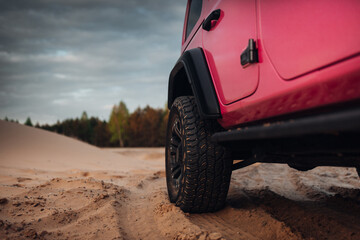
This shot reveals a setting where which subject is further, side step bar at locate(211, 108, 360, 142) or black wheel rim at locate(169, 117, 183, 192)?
black wheel rim at locate(169, 117, 183, 192)

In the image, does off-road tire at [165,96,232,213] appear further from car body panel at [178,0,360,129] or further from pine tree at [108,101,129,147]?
pine tree at [108,101,129,147]

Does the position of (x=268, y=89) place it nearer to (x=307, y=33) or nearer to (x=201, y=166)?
(x=307, y=33)

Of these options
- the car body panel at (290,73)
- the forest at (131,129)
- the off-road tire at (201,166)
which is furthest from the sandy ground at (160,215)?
the forest at (131,129)

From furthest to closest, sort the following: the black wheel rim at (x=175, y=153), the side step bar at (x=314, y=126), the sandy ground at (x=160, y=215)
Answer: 1. the black wheel rim at (x=175, y=153)
2. the sandy ground at (x=160, y=215)
3. the side step bar at (x=314, y=126)

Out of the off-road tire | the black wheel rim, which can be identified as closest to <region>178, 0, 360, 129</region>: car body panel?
the off-road tire

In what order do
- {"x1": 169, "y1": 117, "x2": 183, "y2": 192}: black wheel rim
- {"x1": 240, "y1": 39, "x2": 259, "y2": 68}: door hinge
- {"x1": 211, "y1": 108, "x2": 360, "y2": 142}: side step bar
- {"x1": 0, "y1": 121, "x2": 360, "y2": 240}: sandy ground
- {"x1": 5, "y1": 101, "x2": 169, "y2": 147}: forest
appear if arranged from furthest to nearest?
{"x1": 5, "y1": 101, "x2": 169, "y2": 147}: forest → {"x1": 169, "y1": 117, "x2": 183, "y2": 192}: black wheel rim → {"x1": 0, "y1": 121, "x2": 360, "y2": 240}: sandy ground → {"x1": 240, "y1": 39, "x2": 259, "y2": 68}: door hinge → {"x1": 211, "y1": 108, "x2": 360, "y2": 142}: side step bar

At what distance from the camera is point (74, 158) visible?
7.89 meters

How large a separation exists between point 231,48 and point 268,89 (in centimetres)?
46

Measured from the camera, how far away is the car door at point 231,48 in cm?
143

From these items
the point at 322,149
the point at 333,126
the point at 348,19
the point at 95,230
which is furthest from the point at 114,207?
the point at 348,19

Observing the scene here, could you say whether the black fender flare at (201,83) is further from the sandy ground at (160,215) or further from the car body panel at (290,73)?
the sandy ground at (160,215)

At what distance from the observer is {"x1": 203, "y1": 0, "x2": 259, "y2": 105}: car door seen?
143 cm

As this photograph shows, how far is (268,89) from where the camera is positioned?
1283 millimetres

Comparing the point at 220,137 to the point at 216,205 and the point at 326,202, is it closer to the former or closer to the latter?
the point at 216,205
